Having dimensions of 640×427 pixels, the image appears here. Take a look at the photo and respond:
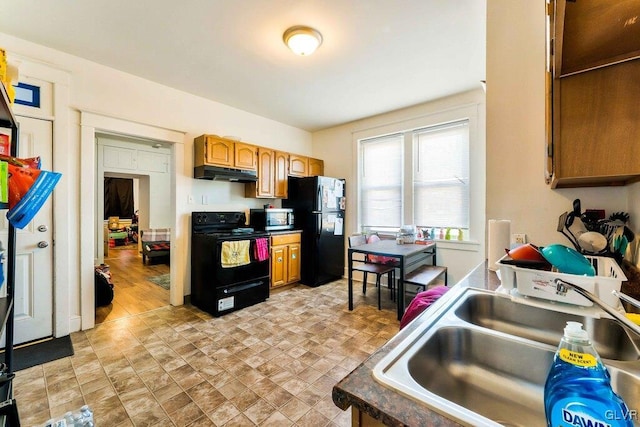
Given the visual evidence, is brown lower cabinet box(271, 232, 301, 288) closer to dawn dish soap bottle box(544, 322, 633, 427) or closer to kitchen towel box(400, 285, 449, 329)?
kitchen towel box(400, 285, 449, 329)

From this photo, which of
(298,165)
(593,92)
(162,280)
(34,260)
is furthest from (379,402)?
(162,280)

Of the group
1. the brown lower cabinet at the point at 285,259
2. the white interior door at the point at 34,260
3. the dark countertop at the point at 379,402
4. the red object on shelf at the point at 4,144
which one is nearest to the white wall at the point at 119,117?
the white interior door at the point at 34,260

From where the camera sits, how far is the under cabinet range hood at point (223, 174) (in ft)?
10.7

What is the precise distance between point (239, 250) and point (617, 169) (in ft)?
9.94

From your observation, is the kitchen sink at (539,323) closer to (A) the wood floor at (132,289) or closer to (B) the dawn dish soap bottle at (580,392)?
(B) the dawn dish soap bottle at (580,392)

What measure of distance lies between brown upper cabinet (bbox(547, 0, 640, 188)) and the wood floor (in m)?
3.92

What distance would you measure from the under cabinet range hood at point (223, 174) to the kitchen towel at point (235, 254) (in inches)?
35.3

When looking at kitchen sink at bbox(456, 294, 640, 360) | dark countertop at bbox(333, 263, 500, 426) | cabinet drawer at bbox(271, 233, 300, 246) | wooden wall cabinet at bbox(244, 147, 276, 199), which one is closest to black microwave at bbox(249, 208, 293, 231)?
cabinet drawer at bbox(271, 233, 300, 246)

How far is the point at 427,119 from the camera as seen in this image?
3680 mm

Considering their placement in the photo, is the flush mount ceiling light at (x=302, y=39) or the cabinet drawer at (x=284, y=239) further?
the cabinet drawer at (x=284, y=239)

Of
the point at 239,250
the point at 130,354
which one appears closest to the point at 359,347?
the point at 239,250

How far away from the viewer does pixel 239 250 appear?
314 cm

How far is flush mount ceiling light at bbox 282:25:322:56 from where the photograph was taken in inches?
85.3

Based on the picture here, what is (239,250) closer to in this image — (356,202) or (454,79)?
(356,202)
